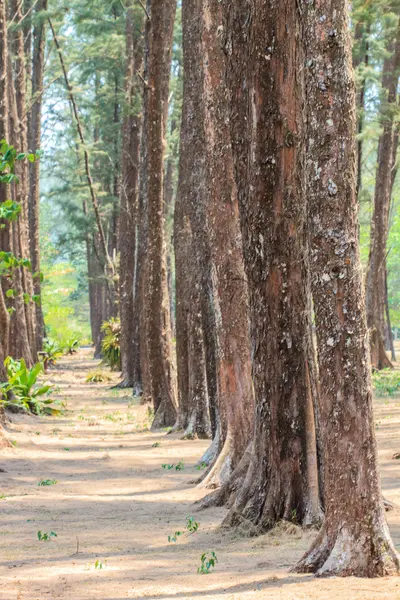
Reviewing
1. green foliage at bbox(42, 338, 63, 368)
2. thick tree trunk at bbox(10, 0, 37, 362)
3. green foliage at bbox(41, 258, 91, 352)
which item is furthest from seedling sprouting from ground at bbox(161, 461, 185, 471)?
green foliage at bbox(41, 258, 91, 352)

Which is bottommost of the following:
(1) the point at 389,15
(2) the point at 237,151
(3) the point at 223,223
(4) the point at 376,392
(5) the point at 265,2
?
(4) the point at 376,392

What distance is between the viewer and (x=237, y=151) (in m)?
7.41

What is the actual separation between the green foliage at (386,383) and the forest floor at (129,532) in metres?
5.21

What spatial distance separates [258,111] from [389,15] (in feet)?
54.2

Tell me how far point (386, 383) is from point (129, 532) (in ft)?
49.1

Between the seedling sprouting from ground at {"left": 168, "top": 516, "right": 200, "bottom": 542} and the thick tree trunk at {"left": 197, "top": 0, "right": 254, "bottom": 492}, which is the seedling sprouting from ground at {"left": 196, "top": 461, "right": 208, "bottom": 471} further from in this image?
the seedling sprouting from ground at {"left": 168, "top": 516, "right": 200, "bottom": 542}

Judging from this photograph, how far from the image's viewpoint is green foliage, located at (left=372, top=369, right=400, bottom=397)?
19.6 m

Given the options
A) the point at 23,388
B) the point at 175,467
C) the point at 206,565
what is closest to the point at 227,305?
the point at 175,467

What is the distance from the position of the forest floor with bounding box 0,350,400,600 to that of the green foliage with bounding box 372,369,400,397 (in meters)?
5.21

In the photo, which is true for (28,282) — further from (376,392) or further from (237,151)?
(237,151)

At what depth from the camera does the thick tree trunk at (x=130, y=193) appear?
24233 millimetres

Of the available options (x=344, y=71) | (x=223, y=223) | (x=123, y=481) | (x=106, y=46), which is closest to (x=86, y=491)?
(x=123, y=481)

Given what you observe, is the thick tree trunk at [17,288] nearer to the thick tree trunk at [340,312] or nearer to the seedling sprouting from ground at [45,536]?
the seedling sprouting from ground at [45,536]

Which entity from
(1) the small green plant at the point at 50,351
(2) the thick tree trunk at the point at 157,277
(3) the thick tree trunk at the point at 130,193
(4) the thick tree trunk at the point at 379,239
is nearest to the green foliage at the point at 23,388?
(2) the thick tree trunk at the point at 157,277
